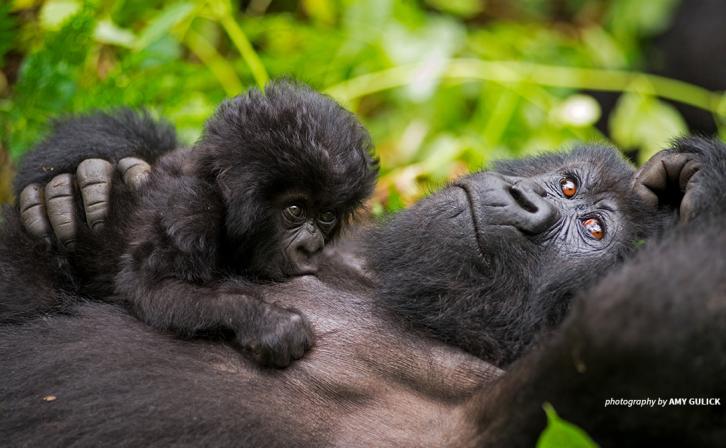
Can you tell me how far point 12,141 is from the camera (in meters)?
3.57

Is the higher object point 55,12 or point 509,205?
point 55,12

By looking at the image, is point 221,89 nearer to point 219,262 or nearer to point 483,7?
point 219,262

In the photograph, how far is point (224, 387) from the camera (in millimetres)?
2248

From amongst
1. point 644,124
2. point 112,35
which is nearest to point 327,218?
point 112,35

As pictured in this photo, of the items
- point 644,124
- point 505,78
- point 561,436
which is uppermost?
point 505,78

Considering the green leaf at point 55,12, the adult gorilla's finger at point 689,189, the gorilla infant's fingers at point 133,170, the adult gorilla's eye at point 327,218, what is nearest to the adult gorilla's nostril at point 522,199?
the adult gorilla's finger at point 689,189

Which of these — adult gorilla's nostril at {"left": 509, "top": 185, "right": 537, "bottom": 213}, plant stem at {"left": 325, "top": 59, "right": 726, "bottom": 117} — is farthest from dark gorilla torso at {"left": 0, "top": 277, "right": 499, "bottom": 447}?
plant stem at {"left": 325, "top": 59, "right": 726, "bottom": 117}

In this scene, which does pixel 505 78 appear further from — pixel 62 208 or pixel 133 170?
pixel 62 208

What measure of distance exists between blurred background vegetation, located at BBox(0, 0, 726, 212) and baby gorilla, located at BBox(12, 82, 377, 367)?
574mm

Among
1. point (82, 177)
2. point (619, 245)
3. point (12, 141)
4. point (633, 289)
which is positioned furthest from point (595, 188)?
point (12, 141)

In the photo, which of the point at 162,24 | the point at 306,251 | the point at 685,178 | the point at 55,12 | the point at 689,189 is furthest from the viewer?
the point at 55,12

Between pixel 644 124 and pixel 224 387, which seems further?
pixel 644 124

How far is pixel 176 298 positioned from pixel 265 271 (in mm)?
331

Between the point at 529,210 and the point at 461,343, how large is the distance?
0.41 metres
